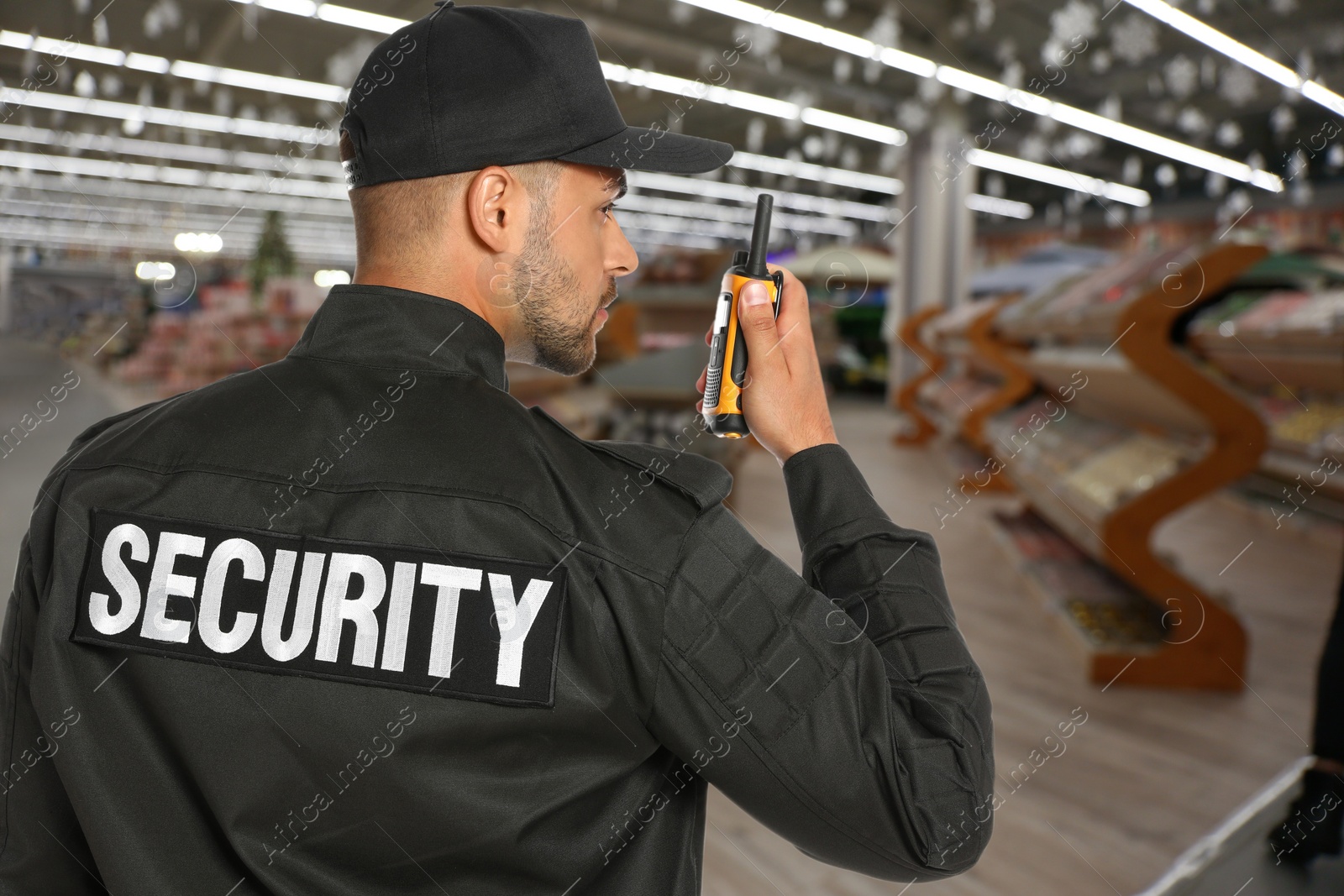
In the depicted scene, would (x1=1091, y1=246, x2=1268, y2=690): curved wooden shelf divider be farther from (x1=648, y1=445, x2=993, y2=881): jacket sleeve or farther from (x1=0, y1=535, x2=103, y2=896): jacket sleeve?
(x1=0, y1=535, x2=103, y2=896): jacket sleeve

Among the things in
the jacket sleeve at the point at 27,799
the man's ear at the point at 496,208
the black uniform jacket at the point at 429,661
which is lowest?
the jacket sleeve at the point at 27,799

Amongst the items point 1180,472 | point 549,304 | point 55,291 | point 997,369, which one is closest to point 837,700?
point 549,304

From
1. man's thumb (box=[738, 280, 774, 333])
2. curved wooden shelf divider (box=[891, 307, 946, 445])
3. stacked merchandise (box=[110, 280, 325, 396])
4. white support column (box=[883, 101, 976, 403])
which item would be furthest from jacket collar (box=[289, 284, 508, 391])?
white support column (box=[883, 101, 976, 403])

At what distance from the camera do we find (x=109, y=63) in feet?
28.8

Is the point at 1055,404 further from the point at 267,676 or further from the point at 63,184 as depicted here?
the point at 63,184

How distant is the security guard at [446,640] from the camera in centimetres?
64

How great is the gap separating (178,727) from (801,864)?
1.70m

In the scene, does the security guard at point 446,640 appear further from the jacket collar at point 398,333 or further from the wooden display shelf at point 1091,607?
the wooden display shelf at point 1091,607

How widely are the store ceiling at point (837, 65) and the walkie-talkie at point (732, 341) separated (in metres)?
6.26

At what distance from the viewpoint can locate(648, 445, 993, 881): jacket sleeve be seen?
0.63 metres

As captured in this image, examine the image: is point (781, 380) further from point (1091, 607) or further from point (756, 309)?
point (1091, 607)

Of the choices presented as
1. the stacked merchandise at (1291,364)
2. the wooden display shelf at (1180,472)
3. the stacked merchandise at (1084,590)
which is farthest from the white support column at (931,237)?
the wooden display shelf at (1180,472)

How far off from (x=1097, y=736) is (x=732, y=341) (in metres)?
2.46

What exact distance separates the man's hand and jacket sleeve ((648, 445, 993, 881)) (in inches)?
3.8
